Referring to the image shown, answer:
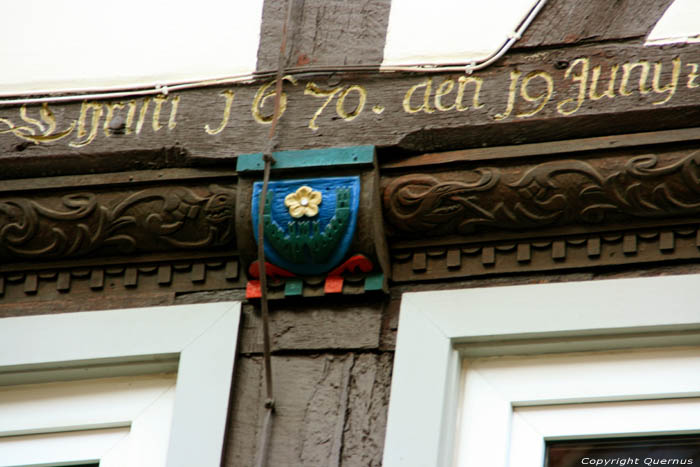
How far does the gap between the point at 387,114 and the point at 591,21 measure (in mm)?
522

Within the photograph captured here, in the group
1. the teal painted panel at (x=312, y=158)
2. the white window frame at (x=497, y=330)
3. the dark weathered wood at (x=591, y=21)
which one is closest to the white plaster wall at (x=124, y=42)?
the teal painted panel at (x=312, y=158)

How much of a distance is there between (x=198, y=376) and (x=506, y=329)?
0.70m

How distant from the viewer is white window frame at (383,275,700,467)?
4582 mm

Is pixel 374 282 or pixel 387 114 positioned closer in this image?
pixel 374 282

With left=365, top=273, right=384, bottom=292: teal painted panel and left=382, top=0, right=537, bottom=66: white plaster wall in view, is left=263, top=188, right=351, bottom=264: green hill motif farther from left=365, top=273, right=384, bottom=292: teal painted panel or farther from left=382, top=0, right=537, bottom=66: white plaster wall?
left=382, top=0, right=537, bottom=66: white plaster wall

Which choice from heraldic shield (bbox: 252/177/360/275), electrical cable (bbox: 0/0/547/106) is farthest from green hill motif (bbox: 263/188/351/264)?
electrical cable (bbox: 0/0/547/106)

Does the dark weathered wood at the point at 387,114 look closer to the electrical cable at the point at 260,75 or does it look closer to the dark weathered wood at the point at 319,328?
the electrical cable at the point at 260,75

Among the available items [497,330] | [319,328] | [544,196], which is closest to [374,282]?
[319,328]

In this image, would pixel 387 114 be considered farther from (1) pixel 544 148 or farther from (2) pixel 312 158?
(1) pixel 544 148

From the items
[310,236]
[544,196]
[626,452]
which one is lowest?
[626,452]

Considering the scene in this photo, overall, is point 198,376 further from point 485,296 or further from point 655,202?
point 655,202

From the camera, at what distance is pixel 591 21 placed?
4.96m

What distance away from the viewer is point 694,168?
15.4 ft

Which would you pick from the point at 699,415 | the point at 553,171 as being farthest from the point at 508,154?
the point at 699,415
